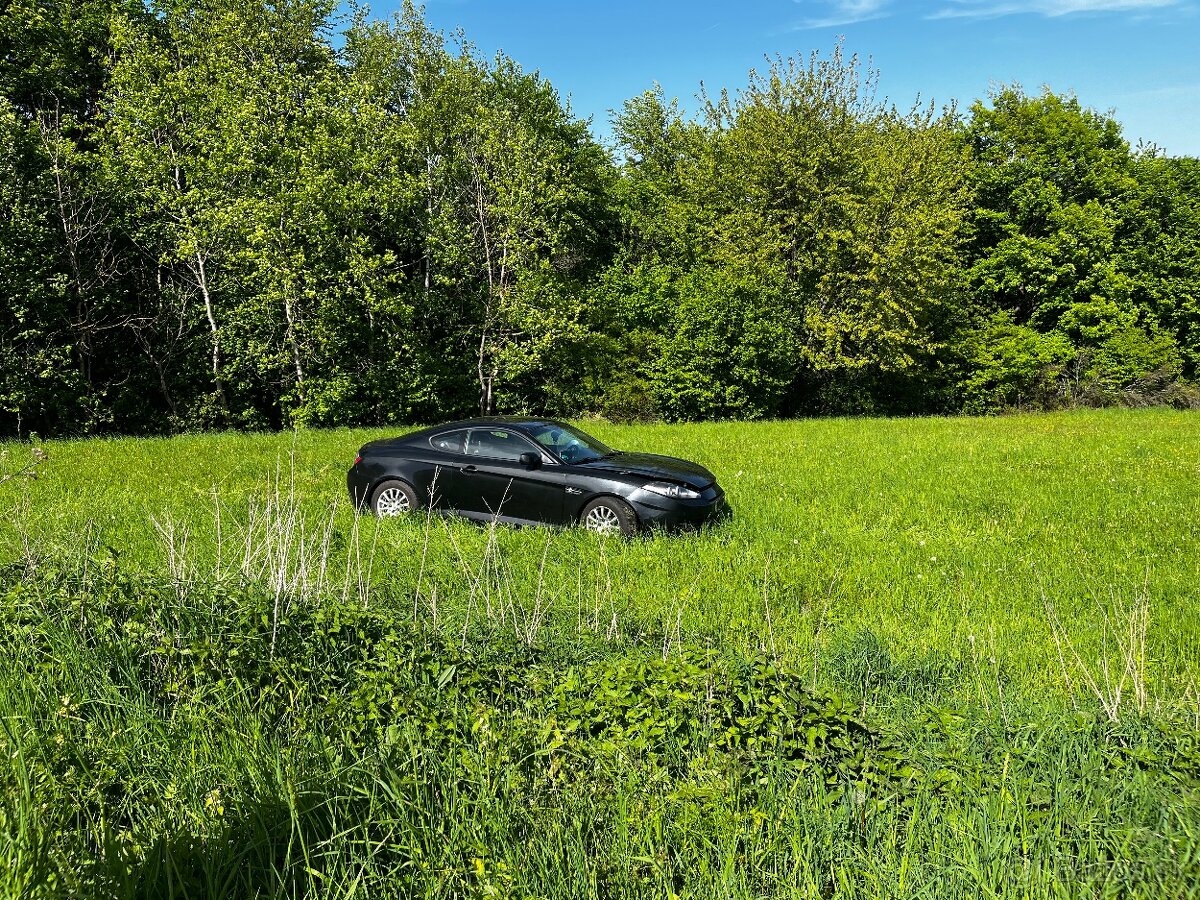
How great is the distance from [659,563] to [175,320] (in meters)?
22.8

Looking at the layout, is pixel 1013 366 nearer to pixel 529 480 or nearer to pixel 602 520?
pixel 602 520

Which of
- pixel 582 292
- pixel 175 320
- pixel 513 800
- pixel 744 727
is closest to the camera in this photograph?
pixel 513 800

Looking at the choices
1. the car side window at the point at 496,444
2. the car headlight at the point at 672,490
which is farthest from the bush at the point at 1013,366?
the car side window at the point at 496,444

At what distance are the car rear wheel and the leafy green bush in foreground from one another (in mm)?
5084

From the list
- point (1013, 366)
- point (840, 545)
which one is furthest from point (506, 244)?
point (1013, 366)

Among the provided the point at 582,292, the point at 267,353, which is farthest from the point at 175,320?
the point at 582,292

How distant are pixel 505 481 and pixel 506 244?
1922 centimetres

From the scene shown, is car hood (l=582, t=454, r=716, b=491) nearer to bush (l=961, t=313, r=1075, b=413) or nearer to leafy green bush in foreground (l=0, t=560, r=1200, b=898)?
leafy green bush in foreground (l=0, t=560, r=1200, b=898)

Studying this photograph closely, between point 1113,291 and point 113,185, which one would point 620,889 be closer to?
point 113,185

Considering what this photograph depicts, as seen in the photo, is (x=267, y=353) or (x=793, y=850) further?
(x=267, y=353)

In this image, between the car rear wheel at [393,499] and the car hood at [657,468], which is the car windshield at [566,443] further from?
the car rear wheel at [393,499]

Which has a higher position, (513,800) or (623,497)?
(623,497)

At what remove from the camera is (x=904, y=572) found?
7.62 meters

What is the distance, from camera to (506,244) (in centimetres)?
2678
